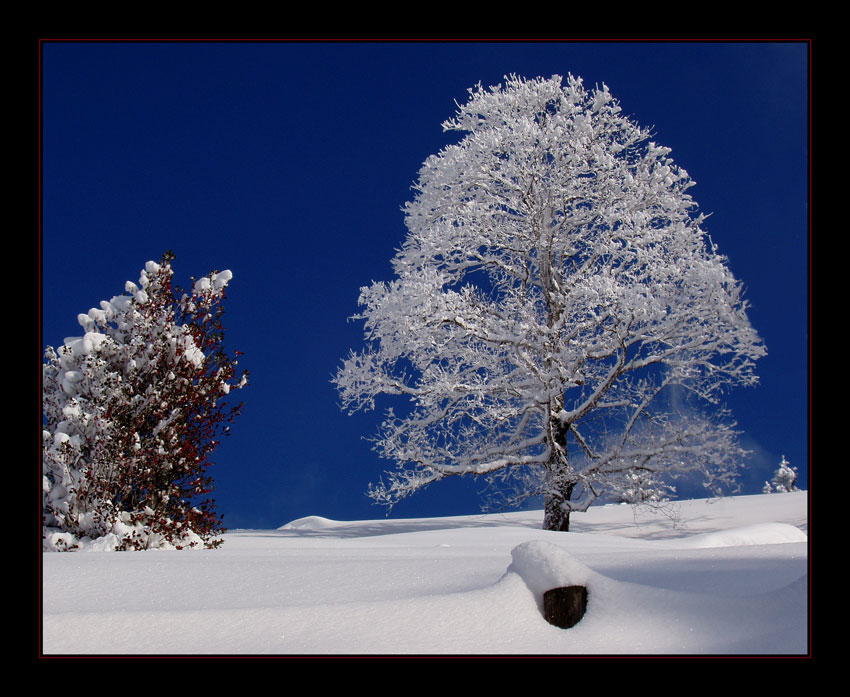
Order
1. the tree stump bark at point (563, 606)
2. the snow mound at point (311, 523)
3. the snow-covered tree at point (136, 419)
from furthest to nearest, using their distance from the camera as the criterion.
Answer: the snow mound at point (311, 523)
the snow-covered tree at point (136, 419)
the tree stump bark at point (563, 606)

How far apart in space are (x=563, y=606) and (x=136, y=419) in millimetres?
6317

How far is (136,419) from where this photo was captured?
26.6ft

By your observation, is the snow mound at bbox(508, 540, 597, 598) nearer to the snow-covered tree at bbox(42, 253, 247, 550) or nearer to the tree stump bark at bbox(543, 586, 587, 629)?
the tree stump bark at bbox(543, 586, 587, 629)

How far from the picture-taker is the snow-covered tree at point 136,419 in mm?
7730

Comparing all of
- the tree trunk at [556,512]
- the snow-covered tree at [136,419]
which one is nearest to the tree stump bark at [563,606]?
the snow-covered tree at [136,419]

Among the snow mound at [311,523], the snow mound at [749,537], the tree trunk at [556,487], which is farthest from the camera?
the snow mound at [311,523]

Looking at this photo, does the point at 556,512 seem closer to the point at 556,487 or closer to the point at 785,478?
the point at 556,487

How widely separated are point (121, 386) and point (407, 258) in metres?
6.49

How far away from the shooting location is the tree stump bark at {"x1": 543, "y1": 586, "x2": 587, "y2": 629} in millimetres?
3381

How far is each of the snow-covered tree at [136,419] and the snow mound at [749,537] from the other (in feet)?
23.5

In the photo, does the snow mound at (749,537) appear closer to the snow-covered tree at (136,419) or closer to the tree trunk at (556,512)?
the tree trunk at (556,512)
